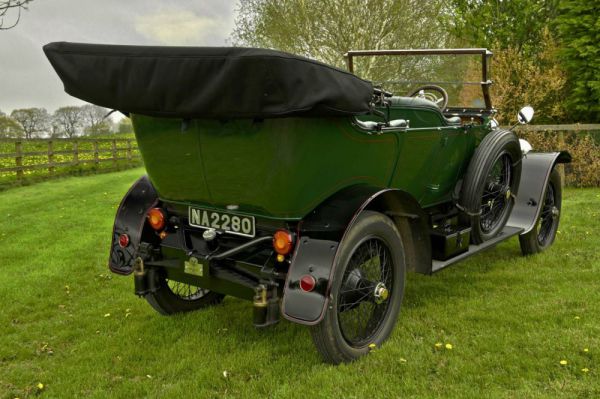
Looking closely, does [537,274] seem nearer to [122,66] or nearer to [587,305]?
[587,305]

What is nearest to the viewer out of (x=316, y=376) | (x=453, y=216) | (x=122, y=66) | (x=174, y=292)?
(x=122, y=66)

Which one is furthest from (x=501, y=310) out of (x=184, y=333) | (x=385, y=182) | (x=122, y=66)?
(x=122, y=66)

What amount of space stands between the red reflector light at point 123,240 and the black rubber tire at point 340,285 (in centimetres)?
154

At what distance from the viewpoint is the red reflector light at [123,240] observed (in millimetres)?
3689

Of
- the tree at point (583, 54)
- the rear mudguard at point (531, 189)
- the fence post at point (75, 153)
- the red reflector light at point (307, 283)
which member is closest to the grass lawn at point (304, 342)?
the rear mudguard at point (531, 189)

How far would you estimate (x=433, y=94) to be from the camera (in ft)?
17.2

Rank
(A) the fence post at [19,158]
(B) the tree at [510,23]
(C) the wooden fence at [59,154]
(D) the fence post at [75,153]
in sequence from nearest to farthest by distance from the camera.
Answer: (A) the fence post at [19,158] → (C) the wooden fence at [59,154] → (B) the tree at [510,23] → (D) the fence post at [75,153]

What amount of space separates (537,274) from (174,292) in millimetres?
3138

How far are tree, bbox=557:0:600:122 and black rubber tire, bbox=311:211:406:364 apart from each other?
1028cm

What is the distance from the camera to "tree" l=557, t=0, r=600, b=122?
11.8 meters

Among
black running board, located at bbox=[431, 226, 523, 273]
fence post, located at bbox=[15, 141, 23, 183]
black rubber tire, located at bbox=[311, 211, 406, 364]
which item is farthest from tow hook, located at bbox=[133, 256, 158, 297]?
fence post, located at bbox=[15, 141, 23, 183]

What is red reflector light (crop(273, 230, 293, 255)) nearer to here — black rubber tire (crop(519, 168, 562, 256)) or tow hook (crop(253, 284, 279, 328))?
tow hook (crop(253, 284, 279, 328))

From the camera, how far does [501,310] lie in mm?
3832

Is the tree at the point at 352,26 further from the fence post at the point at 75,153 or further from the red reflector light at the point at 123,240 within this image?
the red reflector light at the point at 123,240
